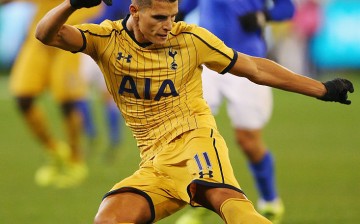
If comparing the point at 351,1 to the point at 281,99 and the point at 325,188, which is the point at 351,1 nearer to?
the point at 281,99

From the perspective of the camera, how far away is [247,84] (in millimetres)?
8836

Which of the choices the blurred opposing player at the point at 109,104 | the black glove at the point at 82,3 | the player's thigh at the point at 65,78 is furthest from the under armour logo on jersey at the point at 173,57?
the blurred opposing player at the point at 109,104

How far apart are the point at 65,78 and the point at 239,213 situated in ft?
20.4

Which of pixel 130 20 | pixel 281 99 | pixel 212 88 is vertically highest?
pixel 130 20

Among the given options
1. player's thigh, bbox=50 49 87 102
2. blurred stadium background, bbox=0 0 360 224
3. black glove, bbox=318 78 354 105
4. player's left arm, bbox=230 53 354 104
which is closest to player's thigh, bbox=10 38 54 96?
player's thigh, bbox=50 49 87 102

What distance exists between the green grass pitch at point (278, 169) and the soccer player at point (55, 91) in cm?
24

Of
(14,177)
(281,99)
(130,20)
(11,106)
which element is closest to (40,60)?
(14,177)

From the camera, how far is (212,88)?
343 inches

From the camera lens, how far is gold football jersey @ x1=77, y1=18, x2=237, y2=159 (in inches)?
229

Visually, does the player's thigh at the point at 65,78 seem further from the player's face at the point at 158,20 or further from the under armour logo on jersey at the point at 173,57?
the player's face at the point at 158,20

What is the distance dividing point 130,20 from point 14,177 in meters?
5.72

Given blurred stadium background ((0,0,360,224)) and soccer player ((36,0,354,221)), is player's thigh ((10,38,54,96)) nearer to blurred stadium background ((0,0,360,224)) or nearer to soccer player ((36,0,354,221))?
blurred stadium background ((0,0,360,224))

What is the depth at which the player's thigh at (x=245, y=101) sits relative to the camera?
8727 mm

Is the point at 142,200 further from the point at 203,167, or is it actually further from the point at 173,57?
the point at 173,57
